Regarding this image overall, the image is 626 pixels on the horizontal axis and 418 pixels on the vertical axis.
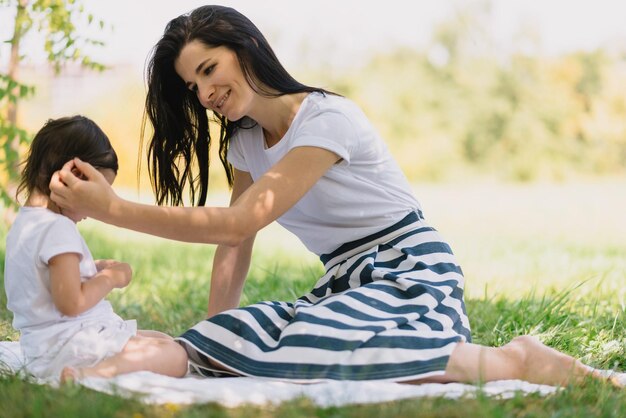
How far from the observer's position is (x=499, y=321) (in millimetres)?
3398

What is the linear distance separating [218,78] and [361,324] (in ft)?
3.01

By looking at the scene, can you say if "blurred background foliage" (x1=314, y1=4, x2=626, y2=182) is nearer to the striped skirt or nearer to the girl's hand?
the striped skirt

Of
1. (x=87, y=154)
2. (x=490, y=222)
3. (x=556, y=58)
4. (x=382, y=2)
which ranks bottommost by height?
(x=490, y=222)

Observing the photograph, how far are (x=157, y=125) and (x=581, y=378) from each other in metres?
1.65

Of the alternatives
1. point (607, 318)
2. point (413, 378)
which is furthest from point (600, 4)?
point (413, 378)

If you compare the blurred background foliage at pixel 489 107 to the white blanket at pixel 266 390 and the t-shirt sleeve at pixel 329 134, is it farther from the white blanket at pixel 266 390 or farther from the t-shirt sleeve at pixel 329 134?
the white blanket at pixel 266 390

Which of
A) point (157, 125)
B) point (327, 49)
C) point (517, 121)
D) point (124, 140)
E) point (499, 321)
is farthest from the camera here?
point (327, 49)

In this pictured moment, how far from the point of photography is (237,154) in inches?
120

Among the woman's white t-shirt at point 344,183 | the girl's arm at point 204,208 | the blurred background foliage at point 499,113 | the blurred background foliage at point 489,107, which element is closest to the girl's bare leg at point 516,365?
the woman's white t-shirt at point 344,183

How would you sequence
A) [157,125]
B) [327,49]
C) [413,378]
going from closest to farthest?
[413,378], [157,125], [327,49]

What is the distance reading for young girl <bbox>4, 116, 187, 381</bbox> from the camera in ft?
7.48

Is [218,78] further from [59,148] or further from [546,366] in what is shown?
[546,366]

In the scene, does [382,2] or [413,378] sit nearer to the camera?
[413,378]

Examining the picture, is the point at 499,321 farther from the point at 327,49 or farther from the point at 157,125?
the point at 327,49
